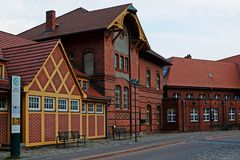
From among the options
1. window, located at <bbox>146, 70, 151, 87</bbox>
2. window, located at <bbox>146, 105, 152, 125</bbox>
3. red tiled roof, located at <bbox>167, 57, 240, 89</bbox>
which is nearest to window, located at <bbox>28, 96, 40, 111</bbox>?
window, located at <bbox>146, 105, 152, 125</bbox>

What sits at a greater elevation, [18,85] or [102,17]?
[102,17]

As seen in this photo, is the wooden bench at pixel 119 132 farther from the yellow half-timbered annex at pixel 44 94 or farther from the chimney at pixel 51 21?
the chimney at pixel 51 21

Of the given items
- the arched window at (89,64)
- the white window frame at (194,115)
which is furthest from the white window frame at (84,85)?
the white window frame at (194,115)

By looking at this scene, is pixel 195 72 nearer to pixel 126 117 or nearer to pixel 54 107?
pixel 126 117

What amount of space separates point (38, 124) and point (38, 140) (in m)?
0.83

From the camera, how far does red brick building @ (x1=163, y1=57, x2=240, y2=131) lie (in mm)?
47625

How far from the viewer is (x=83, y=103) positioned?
1121 inches

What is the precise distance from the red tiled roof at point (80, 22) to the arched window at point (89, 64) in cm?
204

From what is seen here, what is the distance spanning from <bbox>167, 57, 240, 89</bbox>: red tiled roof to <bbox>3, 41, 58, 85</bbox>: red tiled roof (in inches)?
1161

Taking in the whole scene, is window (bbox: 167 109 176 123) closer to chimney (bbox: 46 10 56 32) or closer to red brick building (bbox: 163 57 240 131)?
red brick building (bbox: 163 57 240 131)

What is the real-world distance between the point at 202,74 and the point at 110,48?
2786 centimetres

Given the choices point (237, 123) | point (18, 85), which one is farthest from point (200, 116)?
point (18, 85)

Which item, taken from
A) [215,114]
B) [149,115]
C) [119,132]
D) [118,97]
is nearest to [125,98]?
[118,97]

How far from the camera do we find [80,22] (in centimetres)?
3506
